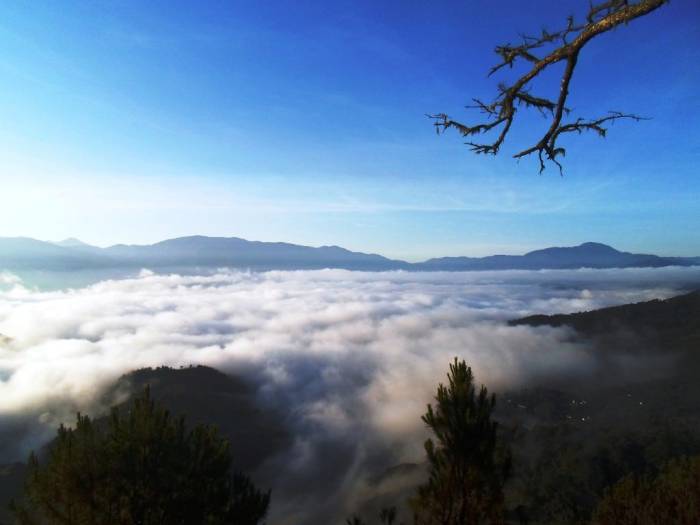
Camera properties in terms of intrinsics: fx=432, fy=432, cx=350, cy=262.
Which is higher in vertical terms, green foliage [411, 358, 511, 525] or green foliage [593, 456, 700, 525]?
green foliage [411, 358, 511, 525]

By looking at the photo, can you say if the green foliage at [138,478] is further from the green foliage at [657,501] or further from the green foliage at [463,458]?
the green foliage at [657,501]

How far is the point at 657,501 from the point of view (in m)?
15.3

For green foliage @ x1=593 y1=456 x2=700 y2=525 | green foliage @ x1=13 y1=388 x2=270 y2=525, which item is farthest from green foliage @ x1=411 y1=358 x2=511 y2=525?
green foliage @ x1=13 y1=388 x2=270 y2=525

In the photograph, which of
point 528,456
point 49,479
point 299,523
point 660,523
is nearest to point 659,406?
point 528,456

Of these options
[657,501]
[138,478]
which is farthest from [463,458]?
[138,478]

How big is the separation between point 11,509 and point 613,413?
8845 inches

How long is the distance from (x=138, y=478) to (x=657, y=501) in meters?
18.0

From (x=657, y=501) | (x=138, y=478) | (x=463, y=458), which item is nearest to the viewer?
(x=463, y=458)

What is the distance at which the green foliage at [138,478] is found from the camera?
1311 cm

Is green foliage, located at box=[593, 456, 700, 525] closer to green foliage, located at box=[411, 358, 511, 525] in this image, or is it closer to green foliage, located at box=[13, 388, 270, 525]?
green foliage, located at box=[411, 358, 511, 525]

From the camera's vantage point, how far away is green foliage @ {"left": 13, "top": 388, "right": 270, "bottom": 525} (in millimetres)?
13109

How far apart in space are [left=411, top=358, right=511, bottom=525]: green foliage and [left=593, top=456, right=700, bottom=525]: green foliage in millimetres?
5714

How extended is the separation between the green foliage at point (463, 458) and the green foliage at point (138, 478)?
25.2ft

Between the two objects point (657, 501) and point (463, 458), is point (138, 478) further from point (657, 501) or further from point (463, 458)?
point (657, 501)
